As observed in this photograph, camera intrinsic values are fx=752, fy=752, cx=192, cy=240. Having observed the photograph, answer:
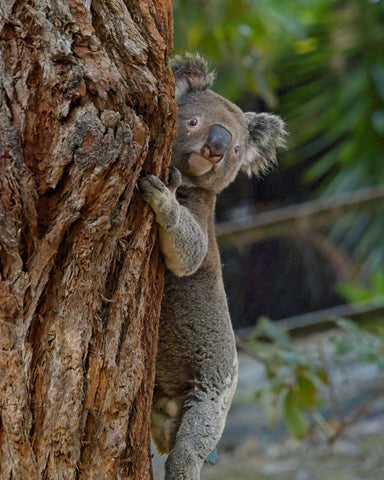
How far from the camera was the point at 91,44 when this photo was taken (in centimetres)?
181

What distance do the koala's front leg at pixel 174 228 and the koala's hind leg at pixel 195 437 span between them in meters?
0.51

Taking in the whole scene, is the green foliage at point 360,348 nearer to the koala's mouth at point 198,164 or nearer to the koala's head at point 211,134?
the koala's head at point 211,134

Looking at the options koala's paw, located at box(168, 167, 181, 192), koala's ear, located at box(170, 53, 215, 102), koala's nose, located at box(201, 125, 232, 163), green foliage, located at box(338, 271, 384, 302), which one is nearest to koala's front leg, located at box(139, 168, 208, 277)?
koala's paw, located at box(168, 167, 181, 192)

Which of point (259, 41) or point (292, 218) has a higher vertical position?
point (259, 41)

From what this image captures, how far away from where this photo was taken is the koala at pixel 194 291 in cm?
253

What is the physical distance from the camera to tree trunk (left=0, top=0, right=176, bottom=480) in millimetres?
1707

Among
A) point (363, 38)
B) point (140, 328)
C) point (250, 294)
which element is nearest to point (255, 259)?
point (250, 294)

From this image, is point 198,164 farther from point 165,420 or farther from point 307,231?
point 307,231

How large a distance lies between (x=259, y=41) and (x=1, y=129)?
4306 mm

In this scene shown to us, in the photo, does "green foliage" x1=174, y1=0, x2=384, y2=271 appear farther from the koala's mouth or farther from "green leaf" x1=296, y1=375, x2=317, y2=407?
the koala's mouth

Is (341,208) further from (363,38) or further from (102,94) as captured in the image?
(102,94)

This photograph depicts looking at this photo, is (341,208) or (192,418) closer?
(192,418)

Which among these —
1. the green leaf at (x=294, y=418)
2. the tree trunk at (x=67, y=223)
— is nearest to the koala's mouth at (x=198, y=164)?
the tree trunk at (x=67, y=223)

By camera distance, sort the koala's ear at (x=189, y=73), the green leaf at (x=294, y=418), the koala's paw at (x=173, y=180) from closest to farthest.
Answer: the koala's paw at (x=173, y=180) → the koala's ear at (x=189, y=73) → the green leaf at (x=294, y=418)
